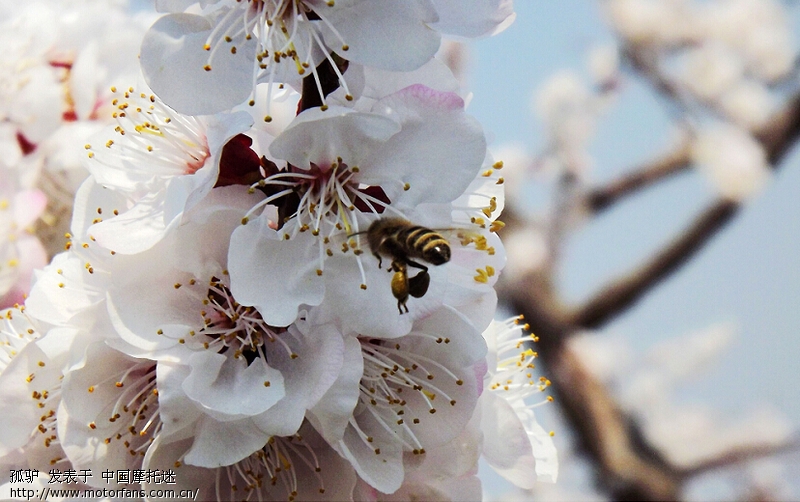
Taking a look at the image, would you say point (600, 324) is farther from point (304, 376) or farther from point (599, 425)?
point (304, 376)

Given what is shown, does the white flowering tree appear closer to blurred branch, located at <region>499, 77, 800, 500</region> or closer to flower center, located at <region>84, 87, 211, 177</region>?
flower center, located at <region>84, 87, 211, 177</region>

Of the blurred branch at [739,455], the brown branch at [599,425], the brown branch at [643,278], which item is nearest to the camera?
the brown branch at [599,425]

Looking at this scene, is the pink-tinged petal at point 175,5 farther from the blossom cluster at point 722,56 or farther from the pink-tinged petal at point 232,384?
the blossom cluster at point 722,56

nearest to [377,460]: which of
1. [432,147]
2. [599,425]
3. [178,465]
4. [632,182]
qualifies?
[178,465]

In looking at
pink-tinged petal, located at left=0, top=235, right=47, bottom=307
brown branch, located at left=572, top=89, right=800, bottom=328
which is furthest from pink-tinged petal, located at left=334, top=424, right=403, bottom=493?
brown branch, located at left=572, top=89, right=800, bottom=328

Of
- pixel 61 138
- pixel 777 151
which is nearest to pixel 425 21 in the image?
pixel 61 138

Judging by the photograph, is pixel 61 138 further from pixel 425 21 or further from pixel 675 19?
pixel 675 19

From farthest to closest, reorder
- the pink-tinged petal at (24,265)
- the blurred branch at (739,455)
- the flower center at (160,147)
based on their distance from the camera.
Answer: the blurred branch at (739,455) < the pink-tinged petal at (24,265) < the flower center at (160,147)

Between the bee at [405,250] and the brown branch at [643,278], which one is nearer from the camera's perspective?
the bee at [405,250]

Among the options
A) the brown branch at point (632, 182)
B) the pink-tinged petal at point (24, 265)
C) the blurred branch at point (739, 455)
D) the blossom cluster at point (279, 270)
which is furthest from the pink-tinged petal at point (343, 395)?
the brown branch at point (632, 182)
